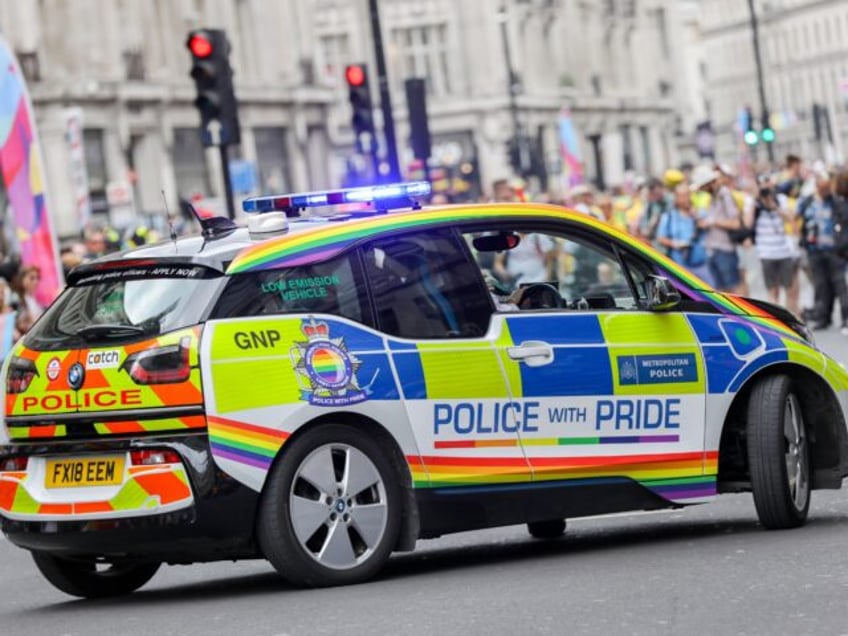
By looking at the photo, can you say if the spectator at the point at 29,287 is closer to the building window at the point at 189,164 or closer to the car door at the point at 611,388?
the car door at the point at 611,388

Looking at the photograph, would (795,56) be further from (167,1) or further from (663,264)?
(663,264)

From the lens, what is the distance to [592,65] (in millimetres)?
104250

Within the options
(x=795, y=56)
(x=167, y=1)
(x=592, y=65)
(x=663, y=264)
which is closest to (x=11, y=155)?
(x=663, y=264)

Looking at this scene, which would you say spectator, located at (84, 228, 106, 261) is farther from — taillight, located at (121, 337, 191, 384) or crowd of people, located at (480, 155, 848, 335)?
taillight, located at (121, 337, 191, 384)

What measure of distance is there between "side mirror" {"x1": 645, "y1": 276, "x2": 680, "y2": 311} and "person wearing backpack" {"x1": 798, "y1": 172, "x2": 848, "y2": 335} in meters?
16.0

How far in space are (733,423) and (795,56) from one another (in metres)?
192

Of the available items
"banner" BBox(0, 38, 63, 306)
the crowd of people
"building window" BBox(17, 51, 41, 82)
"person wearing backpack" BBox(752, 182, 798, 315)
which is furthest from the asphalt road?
"building window" BBox(17, 51, 41, 82)

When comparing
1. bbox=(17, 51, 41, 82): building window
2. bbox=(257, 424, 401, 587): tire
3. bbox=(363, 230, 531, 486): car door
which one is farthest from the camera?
bbox=(17, 51, 41, 82): building window

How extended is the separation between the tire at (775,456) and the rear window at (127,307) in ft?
8.08

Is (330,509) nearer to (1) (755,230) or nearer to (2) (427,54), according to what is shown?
(1) (755,230)

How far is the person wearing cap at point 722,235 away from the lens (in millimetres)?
25859

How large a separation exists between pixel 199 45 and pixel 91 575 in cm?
1110

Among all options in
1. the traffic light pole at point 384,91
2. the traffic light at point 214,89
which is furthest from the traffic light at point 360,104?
the traffic light at point 214,89

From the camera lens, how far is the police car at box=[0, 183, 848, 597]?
936cm
